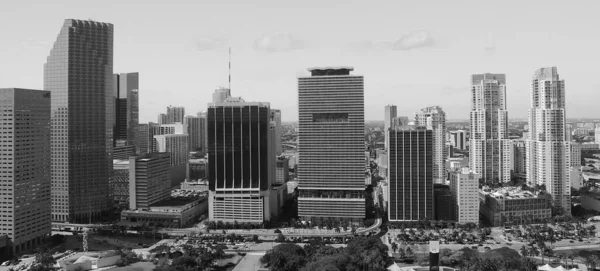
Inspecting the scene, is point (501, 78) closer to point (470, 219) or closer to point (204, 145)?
point (470, 219)

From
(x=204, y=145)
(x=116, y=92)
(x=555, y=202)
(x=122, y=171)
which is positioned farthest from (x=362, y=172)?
(x=204, y=145)

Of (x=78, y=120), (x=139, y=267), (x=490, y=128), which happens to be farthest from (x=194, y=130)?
(x=139, y=267)

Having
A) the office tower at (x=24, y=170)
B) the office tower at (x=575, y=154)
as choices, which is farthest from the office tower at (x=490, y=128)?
the office tower at (x=24, y=170)

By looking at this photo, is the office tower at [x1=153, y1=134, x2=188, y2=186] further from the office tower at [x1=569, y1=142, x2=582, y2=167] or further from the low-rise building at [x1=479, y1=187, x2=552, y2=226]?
the office tower at [x1=569, y1=142, x2=582, y2=167]

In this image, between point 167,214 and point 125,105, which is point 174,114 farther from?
Result: point 167,214

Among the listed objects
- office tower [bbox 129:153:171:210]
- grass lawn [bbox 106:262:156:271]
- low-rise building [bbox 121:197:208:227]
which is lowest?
grass lawn [bbox 106:262:156:271]

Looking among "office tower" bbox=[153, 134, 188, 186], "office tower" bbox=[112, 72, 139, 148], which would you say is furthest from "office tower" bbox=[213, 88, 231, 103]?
"office tower" bbox=[112, 72, 139, 148]

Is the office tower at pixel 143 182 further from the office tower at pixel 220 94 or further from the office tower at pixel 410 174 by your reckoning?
the office tower at pixel 410 174
